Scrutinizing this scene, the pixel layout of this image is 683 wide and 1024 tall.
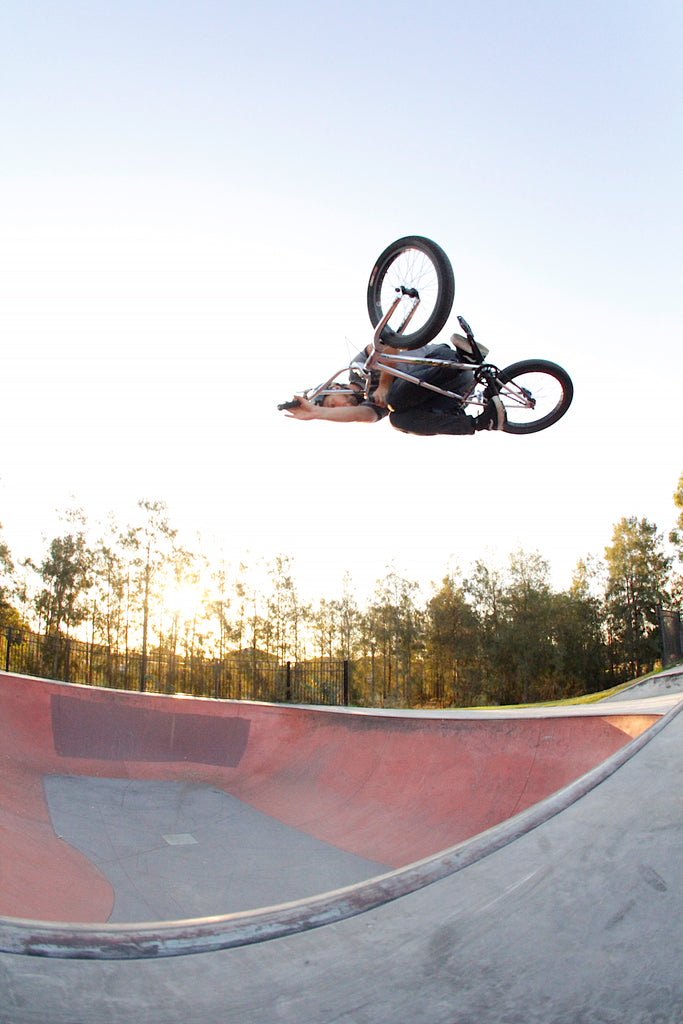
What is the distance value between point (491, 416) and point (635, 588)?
125ft

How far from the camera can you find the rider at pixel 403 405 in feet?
14.0

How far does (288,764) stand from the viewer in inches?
304

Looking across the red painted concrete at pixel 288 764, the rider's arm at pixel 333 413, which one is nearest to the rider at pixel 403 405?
the rider's arm at pixel 333 413

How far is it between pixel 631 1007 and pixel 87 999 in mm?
1236

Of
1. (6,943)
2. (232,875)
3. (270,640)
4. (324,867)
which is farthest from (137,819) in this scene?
(270,640)

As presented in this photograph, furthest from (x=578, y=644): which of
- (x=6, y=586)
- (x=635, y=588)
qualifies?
(x=6, y=586)

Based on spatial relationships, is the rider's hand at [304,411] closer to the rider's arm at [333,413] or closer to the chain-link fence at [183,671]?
the rider's arm at [333,413]

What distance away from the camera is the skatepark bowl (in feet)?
4.57

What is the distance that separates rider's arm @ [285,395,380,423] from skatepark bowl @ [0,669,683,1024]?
2.72 metres

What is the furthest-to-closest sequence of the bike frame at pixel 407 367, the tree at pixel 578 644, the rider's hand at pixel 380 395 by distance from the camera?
the tree at pixel 578 644 < the rider's hand at pixel 380 395 < the bike frame at pixel 407 367

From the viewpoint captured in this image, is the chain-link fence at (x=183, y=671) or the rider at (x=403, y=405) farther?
the chain-link fence at (x=183, y=671)

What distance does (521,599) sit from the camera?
36719 millimetres

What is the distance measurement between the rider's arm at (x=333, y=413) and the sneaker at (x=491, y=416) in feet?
2.77

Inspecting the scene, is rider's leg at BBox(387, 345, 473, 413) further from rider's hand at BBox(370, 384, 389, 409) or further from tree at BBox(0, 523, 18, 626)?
tree at BBox(0, 523, 18, 626)
